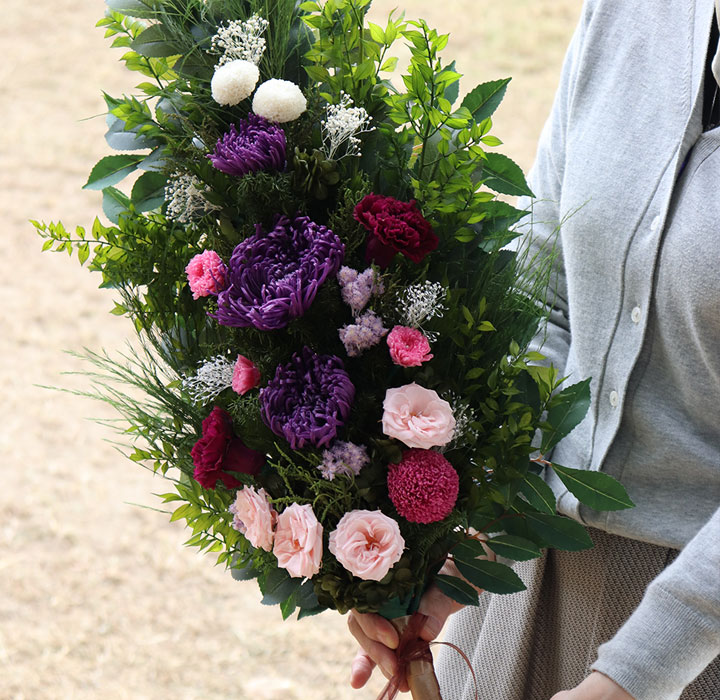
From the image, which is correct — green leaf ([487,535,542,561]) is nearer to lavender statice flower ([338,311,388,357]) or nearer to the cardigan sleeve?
the cardigan sleeve

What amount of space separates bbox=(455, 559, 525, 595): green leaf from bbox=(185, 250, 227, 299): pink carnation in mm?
351

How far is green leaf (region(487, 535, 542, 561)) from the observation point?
81cm

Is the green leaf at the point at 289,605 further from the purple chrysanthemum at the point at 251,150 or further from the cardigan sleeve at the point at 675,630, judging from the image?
the purple chrysanthemum at the point at 251,150

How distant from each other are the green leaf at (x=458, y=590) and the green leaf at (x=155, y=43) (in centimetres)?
56

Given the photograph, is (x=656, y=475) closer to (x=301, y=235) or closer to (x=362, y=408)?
(x=362, y=408)

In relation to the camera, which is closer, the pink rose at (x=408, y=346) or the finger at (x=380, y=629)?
the pink rose at (x=408, y=346)

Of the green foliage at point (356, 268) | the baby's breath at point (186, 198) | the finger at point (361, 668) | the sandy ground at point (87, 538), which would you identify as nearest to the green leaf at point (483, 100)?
the green foliage at point (356, 268)

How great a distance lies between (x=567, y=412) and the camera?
80 cm

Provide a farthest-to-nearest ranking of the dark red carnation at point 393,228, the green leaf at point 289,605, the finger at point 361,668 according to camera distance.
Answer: the finger at point 361,668, the green leaf at point 289,605, the dark red carnation at point 393,228

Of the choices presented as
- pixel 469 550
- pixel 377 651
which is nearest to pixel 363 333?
pixel 469 550

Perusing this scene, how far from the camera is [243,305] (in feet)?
2.37

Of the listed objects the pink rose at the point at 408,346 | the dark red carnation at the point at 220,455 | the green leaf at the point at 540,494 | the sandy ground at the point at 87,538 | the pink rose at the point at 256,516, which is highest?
the pink rose at the point at 408,346

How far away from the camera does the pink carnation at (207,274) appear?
29.9 inches

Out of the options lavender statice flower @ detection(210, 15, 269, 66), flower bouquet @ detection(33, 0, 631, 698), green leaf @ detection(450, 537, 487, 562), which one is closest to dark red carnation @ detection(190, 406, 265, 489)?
flower bouquet @ detection(33, 0, 631, 698)
